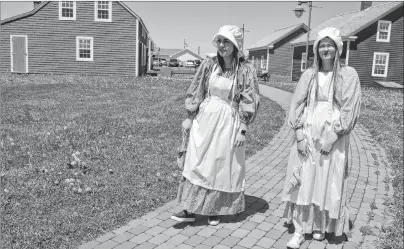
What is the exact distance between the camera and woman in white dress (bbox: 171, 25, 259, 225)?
161 inches

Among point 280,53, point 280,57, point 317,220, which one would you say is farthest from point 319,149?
point 280,53

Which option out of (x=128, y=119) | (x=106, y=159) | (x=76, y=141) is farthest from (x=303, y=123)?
(x=128, y=119)

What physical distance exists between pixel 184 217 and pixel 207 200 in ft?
1.29

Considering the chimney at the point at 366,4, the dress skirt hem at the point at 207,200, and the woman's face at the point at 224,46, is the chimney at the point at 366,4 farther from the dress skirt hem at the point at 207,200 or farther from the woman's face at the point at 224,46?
the dress skirt hem at the point at 207,200

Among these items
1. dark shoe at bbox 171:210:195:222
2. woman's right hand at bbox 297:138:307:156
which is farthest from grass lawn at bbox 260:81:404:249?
dark shoe at bbox 171:210:195:222

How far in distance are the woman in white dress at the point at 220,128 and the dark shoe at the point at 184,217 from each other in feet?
0.04

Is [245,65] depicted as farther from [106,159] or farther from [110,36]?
[110,36]

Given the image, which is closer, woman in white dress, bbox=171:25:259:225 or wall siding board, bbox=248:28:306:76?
woman in white dress, bbox=171:25:259:225

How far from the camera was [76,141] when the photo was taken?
7.87 m

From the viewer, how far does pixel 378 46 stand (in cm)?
2923

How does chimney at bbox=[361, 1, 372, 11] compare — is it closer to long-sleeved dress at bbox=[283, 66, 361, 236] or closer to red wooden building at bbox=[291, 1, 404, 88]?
red wooden building at bbox=[291, 1, 404, 88]

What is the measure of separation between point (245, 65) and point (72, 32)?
980 inches

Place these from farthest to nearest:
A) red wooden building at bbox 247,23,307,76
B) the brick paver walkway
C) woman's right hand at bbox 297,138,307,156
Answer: red wooden building at bbox 247,23,307,76 → the brick paver walkway → woman's right hand at bbox 297,138,307,156

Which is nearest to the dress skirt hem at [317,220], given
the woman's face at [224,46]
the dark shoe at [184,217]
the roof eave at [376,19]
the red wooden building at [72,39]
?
the dark shoe at [184,217]
